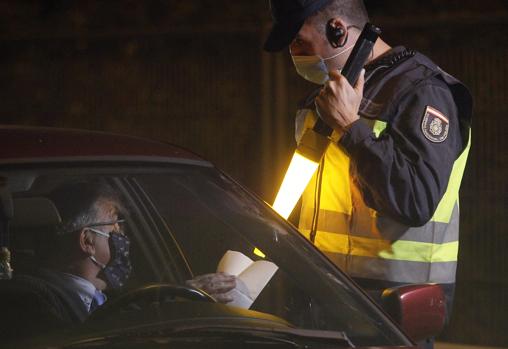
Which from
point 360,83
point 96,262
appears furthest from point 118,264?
point 360,83

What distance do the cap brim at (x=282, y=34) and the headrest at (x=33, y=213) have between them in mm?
1198

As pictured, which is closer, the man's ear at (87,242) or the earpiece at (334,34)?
the man's ear at (87,242)

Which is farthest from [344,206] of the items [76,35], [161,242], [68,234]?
[76,35]

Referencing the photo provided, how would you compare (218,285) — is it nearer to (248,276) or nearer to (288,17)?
(248,276)

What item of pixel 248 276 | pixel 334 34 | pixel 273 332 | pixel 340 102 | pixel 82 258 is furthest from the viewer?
pixel 334 34

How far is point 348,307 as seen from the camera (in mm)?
3088

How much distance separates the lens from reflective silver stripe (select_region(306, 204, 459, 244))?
374 cm

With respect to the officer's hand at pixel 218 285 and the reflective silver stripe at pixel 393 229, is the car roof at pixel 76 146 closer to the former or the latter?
the officer's hand at pixel 218 285

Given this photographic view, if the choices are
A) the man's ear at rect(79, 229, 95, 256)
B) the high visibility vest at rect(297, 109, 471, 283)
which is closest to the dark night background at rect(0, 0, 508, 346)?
the high visibility vest at rect(297, 109, 471, 283)

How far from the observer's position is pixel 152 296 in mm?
3006

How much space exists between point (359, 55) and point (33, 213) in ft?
3.97

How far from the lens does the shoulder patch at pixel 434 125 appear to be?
360 centimetres

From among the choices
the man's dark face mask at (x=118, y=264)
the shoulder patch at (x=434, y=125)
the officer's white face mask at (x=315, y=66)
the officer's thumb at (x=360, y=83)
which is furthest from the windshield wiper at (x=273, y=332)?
the officer's white face mask at (x=315, y=66)

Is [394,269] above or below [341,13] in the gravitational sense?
below
